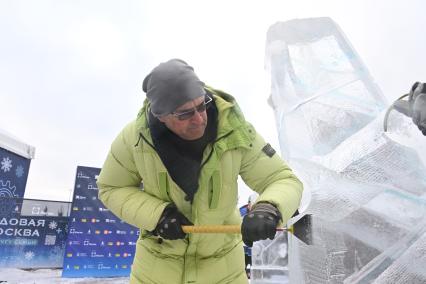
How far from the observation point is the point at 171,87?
1.51 m

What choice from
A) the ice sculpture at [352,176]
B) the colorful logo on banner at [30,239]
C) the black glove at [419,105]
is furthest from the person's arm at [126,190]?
the colorful logo on banner at [30,239]

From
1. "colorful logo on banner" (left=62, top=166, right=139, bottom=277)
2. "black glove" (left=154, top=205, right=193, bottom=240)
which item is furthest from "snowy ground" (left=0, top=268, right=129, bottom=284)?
"black glove" (left=154, top=205, right=193, bottom=240)

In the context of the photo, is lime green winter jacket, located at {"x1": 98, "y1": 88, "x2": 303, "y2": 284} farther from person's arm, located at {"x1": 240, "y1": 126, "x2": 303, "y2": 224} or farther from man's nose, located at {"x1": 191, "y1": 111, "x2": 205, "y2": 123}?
man's nose, located at {"x1": 191, "y1": 111, "x2": 205, "y2": 123}

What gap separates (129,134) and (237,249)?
2.25 feet

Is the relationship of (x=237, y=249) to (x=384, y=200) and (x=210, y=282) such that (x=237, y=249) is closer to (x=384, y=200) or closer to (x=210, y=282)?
(x=210, y=282)

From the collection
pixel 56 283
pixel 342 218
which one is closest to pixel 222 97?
pixel 342 218

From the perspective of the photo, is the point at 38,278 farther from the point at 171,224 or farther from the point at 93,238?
the point at 171,224

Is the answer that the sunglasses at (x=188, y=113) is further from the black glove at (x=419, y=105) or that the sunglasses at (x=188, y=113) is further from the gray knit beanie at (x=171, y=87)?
the black glove at (x=419, y=105)

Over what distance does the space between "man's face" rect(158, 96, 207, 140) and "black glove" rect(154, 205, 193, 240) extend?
306 millimetres

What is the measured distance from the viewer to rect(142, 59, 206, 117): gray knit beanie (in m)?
1.50

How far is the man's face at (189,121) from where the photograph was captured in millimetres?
1508

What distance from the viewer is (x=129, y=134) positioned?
1.66 m

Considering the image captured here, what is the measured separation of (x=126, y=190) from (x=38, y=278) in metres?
6.24

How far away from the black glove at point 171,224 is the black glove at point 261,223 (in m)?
0.27
